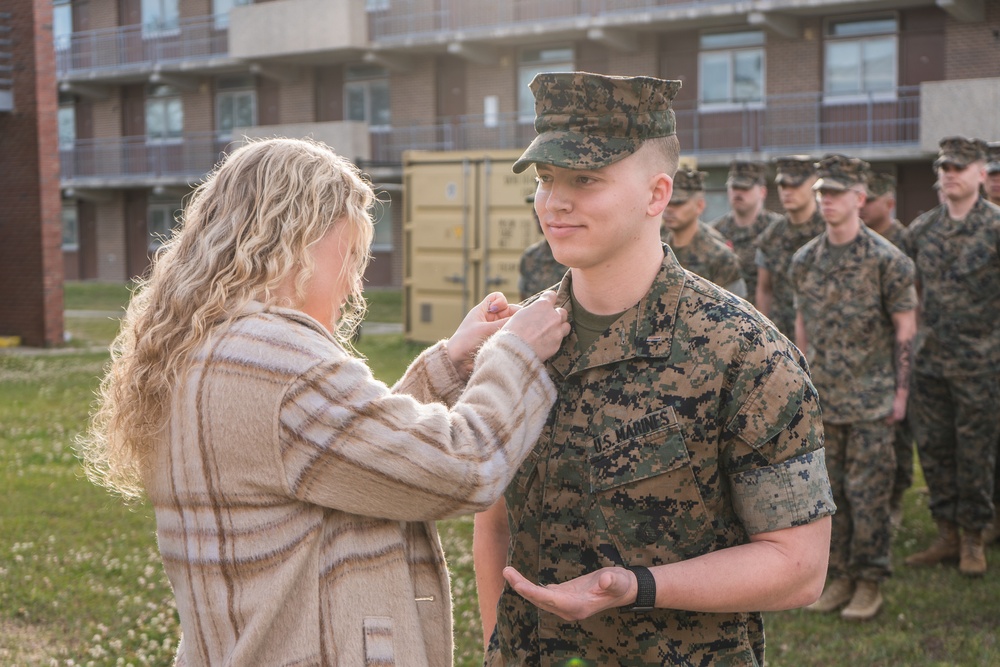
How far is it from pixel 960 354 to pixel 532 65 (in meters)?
23.1

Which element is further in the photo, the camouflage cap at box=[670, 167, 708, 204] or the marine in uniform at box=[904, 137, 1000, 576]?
the camouflage cap at box=[670, 167, 708, 204]

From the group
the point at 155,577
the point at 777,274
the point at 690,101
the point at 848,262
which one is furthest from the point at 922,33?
the point at 155,577

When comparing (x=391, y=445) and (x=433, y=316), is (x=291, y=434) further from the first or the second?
(x=433, y=316)

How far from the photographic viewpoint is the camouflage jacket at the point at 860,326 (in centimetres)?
658

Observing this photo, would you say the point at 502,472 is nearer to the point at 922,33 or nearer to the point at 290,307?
the point at 290,307

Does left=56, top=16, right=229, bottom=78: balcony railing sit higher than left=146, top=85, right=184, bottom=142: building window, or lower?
higher

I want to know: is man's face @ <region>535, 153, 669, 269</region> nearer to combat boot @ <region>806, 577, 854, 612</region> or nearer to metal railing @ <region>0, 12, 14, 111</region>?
combat boot @ <region>806, 577, 854, 612</region>

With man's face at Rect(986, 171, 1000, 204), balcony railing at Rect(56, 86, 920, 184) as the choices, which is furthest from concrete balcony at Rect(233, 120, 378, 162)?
man's face at Rect(986, 171, 1000, 204)

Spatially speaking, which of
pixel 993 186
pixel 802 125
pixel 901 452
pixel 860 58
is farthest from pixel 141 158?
pixel 901 452

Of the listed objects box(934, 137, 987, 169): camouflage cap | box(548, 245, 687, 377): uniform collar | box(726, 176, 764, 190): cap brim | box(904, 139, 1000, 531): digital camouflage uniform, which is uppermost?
box(934, 137, 987, 169): camouflage cap

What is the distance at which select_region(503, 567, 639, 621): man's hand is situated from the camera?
2.20 metres

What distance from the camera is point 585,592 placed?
2.22 metres

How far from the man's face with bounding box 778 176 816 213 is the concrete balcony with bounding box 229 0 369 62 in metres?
24.0

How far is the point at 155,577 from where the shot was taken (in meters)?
6.89
